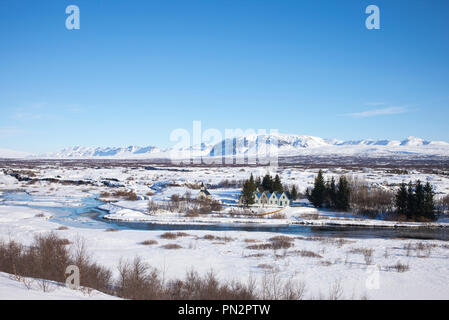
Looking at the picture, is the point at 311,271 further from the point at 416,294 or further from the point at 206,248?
the point at 206,248

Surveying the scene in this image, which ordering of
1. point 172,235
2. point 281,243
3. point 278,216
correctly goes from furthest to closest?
point 278,216
point 172,235
point 281,243

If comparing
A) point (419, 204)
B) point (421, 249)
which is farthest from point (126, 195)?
point (421, 249)

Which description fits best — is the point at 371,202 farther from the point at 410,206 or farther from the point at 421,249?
the point at 421,249

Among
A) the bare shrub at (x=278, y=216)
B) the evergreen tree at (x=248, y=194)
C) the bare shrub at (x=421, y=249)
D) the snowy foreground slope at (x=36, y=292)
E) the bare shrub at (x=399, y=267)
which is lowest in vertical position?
the bare shrub at (x=278, y=216)

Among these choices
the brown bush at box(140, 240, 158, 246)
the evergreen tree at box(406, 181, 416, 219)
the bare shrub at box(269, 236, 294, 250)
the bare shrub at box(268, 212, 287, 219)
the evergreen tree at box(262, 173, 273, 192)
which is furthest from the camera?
the evergreen tree at box(262, 173, 273, 192)

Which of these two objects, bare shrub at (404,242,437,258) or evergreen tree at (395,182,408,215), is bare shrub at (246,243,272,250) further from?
evergreen tree at (395,182,408,215)

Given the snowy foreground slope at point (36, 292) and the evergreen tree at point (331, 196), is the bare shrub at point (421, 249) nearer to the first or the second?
the snowy foreground slope at point (36, 292)

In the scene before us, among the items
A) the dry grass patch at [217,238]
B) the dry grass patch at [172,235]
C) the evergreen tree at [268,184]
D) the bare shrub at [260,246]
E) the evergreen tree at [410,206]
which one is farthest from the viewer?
the evergreen tree at [268,184]

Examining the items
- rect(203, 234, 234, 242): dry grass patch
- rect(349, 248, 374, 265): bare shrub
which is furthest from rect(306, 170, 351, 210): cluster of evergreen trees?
rect(203, 234, 234, 242): dry grass patch

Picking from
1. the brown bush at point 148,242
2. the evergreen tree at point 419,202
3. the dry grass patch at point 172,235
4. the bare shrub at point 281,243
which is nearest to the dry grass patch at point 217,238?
the dry grass patch at point 172,235
